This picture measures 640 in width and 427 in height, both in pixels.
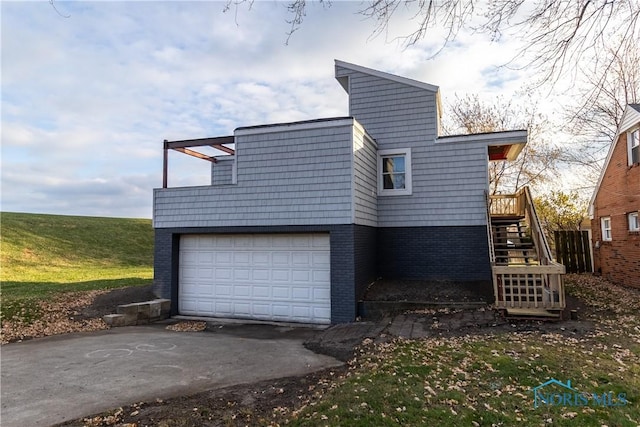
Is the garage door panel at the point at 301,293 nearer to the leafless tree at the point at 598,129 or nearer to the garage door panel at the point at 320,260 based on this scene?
the garage door panel at the point at 320,260

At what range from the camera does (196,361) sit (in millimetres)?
6348

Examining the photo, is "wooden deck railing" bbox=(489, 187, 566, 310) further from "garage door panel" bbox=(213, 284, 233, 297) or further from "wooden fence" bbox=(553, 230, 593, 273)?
"wooden fence" bbox=(553, 230, 593, 273)

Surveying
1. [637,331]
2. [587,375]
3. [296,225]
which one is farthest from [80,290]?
[637,331]

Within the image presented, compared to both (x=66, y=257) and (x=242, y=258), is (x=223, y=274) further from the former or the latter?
(x=66, y=257)

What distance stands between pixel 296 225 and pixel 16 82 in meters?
6.59

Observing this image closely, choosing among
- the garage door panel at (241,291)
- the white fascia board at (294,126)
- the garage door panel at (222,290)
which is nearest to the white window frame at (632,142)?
the white fascia board at (294,126)

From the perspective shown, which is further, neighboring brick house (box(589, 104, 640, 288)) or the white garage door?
neighboring brick house (box(589, 104, 640, 288))

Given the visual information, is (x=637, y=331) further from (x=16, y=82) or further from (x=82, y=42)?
(x=16, y=82)

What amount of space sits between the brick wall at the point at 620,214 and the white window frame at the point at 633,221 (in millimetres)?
127

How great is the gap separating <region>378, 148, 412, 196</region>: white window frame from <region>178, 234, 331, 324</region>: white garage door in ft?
9.86

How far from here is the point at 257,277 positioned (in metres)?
10.2

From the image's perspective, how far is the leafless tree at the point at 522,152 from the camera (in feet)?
66.0

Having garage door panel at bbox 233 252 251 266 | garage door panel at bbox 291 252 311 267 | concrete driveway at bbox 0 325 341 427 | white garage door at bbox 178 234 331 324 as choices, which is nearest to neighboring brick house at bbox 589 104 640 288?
white garage door at bbox 178 234 331 324

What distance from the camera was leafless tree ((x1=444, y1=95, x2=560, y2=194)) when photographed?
20.1 m
